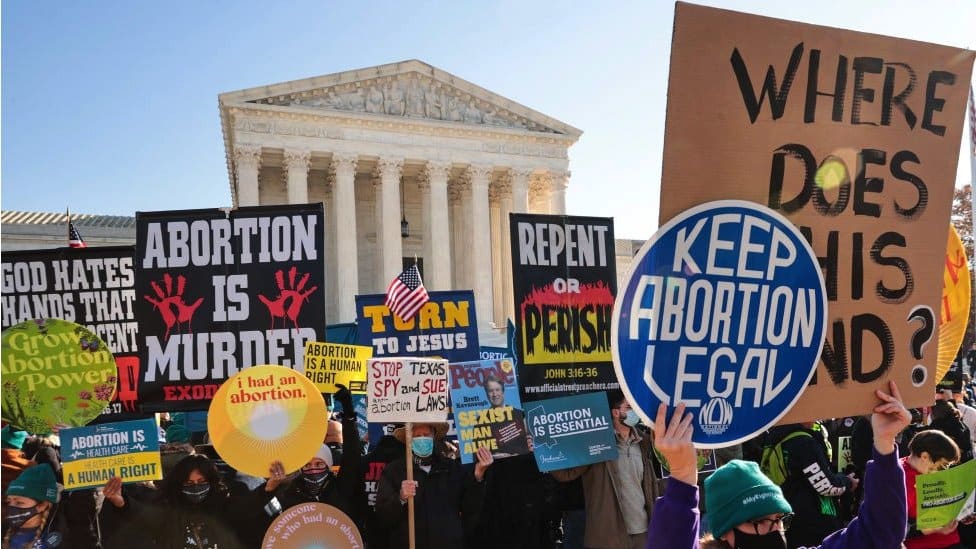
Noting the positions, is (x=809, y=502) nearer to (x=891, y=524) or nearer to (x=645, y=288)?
(x=891, y=524)

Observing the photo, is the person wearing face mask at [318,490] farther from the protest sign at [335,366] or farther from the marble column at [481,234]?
the marble column at [481,234]

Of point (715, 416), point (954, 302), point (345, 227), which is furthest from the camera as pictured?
point (345, 227)

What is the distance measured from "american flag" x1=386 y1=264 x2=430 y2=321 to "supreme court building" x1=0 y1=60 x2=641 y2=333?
2663 cm

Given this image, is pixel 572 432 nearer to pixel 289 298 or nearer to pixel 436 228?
pixel 289 298

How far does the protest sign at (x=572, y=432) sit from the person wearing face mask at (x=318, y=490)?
4.06 feet

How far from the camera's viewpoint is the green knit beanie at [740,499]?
2.46 meters

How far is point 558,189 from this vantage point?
40.3 metres

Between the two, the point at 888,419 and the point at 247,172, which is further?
the point at 247,172

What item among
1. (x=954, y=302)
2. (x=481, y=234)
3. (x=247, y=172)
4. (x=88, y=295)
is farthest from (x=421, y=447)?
(x=481, y=234)

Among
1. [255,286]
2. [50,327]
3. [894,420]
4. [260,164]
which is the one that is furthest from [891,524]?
[260,164]

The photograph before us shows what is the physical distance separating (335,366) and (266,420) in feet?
4.85

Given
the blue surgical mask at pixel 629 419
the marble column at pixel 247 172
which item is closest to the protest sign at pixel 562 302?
the blue surgical mask at pixel 629 419

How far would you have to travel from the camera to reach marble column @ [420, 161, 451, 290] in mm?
37812

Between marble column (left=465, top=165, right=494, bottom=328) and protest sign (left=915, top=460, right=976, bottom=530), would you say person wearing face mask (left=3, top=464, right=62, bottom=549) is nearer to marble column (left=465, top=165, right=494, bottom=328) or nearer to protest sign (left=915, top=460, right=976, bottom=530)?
protest sign (left=915, top=460, right=976, bottom=530)
